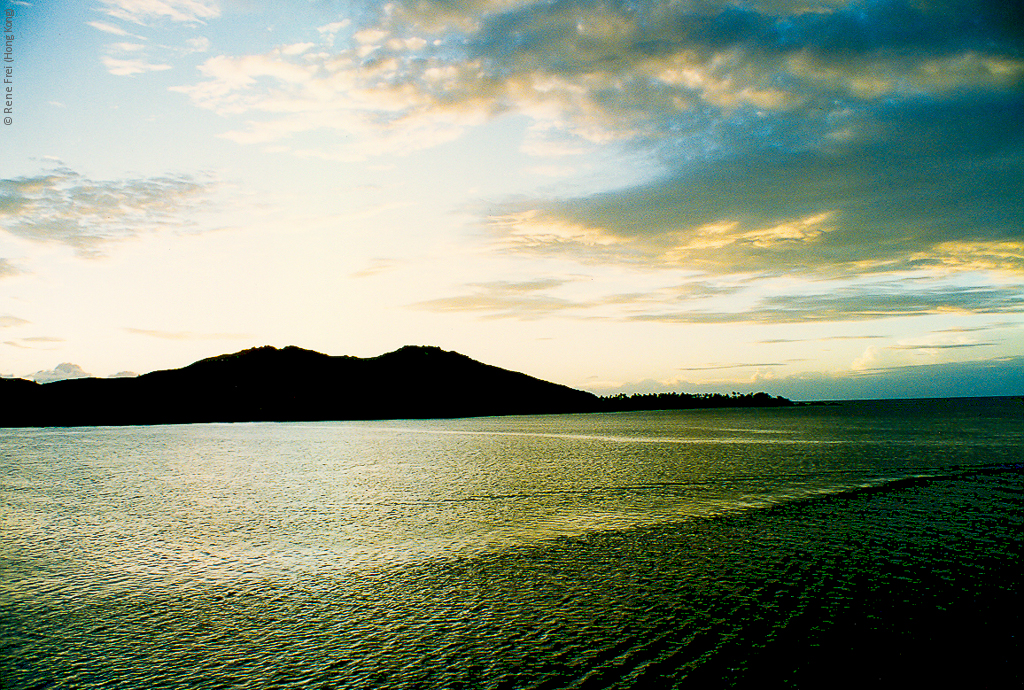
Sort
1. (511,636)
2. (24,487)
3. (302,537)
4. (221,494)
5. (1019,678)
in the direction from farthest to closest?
(24,487) < (221,494) < (302,537) < (511,636) < (1019,678)

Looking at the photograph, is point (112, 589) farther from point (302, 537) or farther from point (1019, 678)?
point (1019, 678)

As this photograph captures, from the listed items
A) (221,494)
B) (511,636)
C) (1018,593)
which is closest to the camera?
(511,636)

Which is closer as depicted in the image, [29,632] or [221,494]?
[29,632]

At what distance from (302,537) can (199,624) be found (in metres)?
6.72

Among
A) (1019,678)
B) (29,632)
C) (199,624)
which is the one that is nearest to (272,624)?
(199,624)

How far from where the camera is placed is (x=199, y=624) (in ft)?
33.2

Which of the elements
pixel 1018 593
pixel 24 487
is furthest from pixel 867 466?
pixel 24 487

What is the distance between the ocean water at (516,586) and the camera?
27.9 feet

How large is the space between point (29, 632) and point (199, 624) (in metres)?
2.59

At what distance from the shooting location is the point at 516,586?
12078mm

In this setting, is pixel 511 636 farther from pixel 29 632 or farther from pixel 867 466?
pixel 867 466

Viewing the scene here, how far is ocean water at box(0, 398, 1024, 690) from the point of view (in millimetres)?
8508

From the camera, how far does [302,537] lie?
1680 centimetres

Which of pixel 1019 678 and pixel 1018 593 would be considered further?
pixel 1018 593
